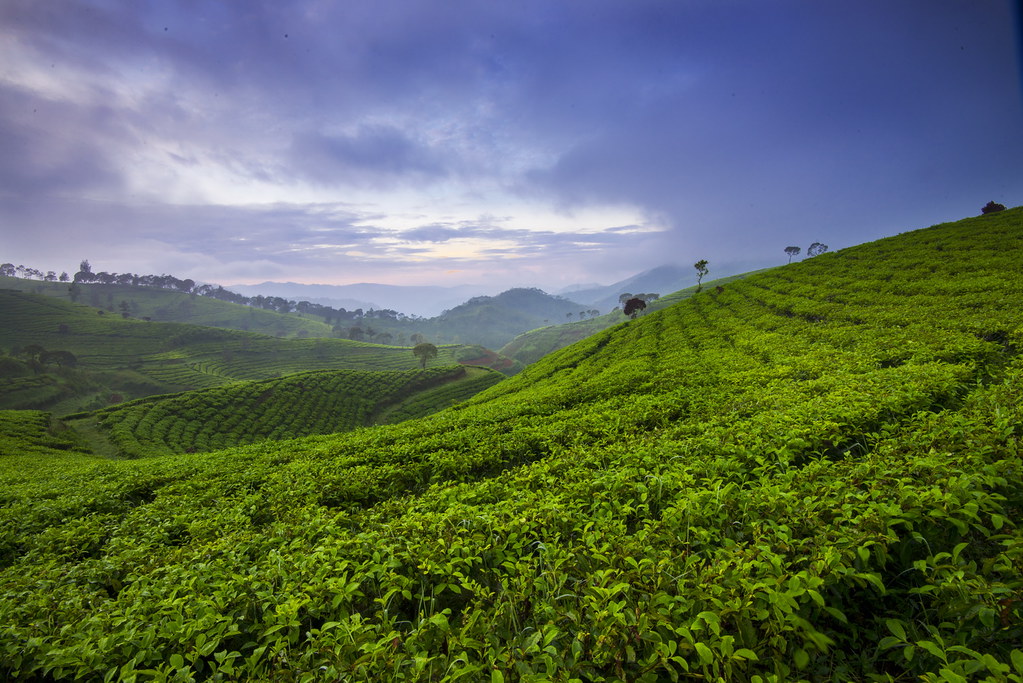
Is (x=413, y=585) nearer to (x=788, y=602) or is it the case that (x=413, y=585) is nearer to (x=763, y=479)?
(x=788, y=602)

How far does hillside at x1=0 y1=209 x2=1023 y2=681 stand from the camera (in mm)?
2807

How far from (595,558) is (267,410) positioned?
6435cm

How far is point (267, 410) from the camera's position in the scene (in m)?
55.8

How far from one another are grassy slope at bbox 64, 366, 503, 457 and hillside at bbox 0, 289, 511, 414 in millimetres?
56355

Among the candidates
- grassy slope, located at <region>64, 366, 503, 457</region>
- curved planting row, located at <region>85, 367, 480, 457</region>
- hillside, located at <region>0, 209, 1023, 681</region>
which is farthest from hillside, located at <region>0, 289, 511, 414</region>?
hillside, located at <region>0, 209, 1023, 681</region>

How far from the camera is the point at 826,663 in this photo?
9.49ft

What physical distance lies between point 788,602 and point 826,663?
Answer: 680 millimetres

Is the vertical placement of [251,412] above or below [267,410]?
above

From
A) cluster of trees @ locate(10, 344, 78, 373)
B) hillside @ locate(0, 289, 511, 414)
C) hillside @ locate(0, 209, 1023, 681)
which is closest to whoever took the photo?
hillside @ locate(0, 209, 1023, 681)

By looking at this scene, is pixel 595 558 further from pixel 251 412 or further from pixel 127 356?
pixel 127 356

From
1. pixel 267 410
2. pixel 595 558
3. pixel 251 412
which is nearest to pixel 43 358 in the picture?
pixel 251 412

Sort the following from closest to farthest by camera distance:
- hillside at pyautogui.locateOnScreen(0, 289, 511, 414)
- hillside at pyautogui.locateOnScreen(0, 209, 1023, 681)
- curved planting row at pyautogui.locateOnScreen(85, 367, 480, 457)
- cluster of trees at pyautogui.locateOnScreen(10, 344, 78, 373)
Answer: hillside at pyautogui.locateOnScreen(0, 209, 1023, 681), curved planting row at pyautogui.locateOnScreen(85, 367, 480, 457), hillside at pyautogui.locateOnScreen(0, 289, 511, 414), cluster of trees at pyautogui.locateOnScreen(10, 344, 78, 373)

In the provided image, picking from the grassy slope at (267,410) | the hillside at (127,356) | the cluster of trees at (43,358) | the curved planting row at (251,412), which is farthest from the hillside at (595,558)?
the cluster of trees at (43,358)

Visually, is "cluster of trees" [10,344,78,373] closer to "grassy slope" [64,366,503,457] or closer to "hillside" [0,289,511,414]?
"hillside" [0,289,511,414]
